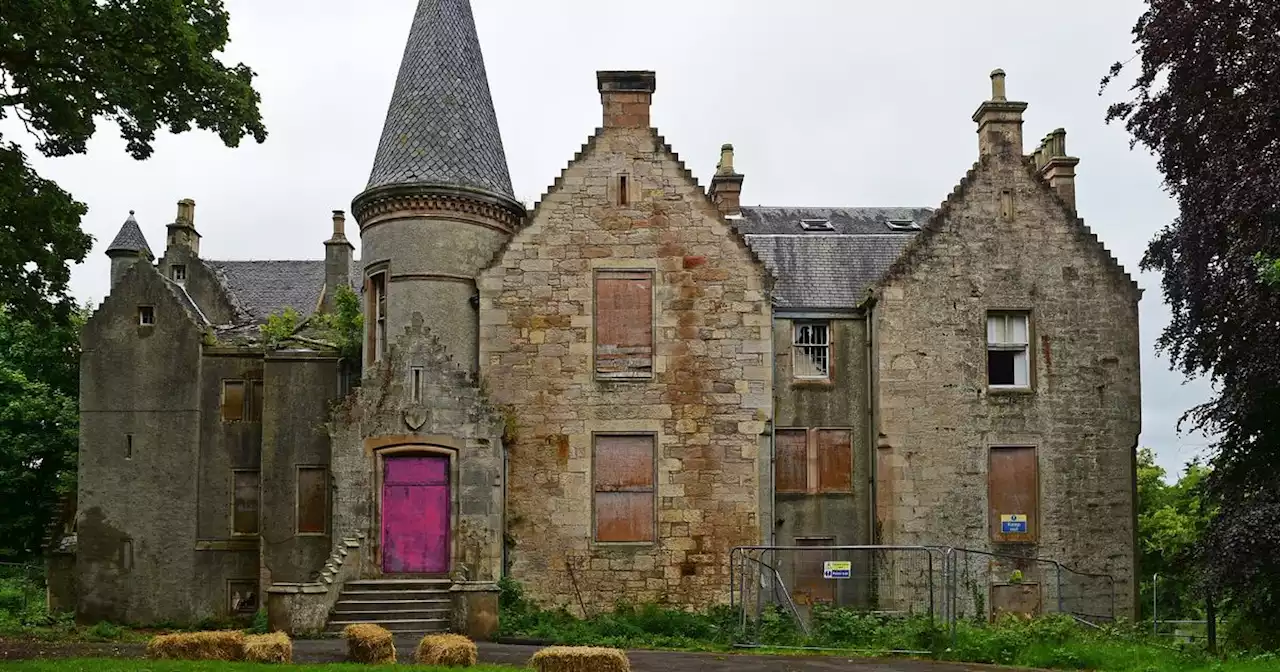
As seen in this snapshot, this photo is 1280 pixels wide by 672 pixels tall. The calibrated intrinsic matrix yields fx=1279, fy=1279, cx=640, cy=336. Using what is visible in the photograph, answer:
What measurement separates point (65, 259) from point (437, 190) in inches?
331

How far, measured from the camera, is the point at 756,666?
18500 millimetres

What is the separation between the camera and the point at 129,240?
137 ft

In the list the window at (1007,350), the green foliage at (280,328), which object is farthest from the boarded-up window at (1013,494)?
the green foliage at (280,328)

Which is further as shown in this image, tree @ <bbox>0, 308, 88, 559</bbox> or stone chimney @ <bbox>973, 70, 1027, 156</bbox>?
tree @ <bbox>0, 308, 88, 559</bbox>

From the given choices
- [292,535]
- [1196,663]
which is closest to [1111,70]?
[1196,663]

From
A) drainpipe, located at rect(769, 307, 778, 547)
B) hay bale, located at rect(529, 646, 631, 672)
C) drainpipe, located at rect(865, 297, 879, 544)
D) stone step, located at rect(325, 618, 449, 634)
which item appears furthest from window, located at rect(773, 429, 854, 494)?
hay bale, located at rect(529, 646, 631, 672)

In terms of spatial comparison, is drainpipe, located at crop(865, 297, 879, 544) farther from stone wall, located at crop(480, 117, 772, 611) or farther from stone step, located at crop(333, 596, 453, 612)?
stone step, located at crop(333, 596, 453, 612)

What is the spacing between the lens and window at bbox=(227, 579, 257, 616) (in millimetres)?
29562

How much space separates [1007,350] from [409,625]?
14.0 meters

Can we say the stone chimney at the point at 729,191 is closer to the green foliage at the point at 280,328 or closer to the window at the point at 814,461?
the window at the point at 814,461

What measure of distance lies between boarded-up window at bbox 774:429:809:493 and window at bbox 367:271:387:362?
28.7 ft

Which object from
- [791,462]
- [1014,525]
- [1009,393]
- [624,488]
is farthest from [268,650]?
[1009,393]

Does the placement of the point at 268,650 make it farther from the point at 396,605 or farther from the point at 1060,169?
the point at 1060,169

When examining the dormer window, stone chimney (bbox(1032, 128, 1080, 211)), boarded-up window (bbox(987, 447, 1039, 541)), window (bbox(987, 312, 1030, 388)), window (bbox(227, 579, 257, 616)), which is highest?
stone chimney (bbox(1032, 128, 1080, 211))
